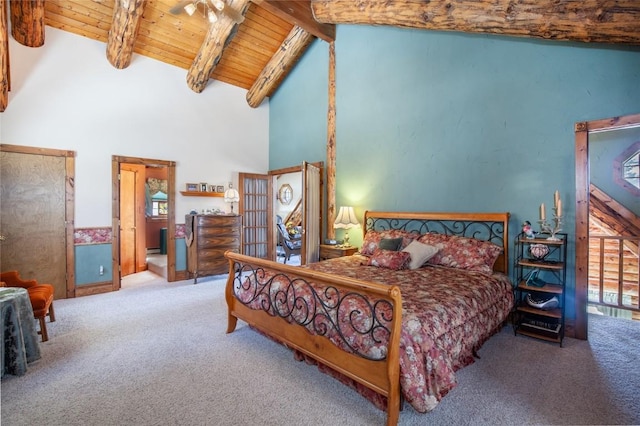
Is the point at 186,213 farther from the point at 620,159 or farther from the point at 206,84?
the point at 620,159

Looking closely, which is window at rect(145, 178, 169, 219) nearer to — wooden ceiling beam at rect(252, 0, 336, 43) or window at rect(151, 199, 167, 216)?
window at rect(151, 199, 167, 216)

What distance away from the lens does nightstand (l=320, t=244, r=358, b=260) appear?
15.7 ft

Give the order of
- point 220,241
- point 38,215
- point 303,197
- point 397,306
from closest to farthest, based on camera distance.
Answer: point 397,306
point 38,215
point 303,197
point 220,241

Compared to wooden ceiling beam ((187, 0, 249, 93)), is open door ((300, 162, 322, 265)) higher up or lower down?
lower down

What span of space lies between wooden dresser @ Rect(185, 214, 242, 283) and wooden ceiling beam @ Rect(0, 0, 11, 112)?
276 centimetres

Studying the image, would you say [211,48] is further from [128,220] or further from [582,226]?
[582,226]

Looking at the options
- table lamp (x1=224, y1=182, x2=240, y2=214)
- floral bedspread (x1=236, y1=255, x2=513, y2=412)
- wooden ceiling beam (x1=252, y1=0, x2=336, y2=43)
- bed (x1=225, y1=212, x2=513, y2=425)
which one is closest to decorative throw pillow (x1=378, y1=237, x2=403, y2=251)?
bed (x1=225, y1=212, x2=513, y2=425)

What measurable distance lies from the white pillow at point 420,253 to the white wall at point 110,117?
13.9 ft

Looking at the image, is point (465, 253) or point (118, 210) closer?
point (465, 253)

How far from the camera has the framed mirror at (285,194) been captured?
33.4 ft

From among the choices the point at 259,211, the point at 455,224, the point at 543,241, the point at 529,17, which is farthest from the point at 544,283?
the point at 259,211

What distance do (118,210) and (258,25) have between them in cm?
404

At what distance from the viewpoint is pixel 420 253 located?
343cm

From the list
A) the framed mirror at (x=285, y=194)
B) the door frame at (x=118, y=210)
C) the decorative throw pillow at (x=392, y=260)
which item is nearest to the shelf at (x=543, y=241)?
the decorative throw pillow at (x=392, y=260)
